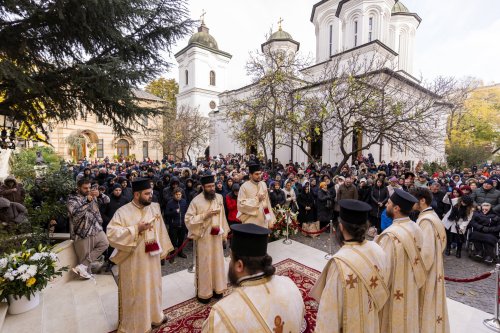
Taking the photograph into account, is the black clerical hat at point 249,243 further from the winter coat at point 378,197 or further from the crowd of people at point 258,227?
the winter coat at point 378,197

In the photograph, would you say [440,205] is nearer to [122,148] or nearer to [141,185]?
[141,185]

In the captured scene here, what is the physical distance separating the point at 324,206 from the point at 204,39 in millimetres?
35002

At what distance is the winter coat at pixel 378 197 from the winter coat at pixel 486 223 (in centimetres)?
216

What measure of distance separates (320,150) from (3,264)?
20.9m

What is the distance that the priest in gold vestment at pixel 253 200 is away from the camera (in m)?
5.76

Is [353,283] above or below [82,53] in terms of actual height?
below

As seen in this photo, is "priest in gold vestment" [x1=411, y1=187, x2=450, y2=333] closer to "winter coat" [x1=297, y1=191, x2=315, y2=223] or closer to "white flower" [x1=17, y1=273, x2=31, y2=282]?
"white flower" [x1=17, y1=273, x2=31, y2=282]

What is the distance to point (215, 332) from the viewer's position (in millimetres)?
1604

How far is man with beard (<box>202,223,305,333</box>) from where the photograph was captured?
1.62m

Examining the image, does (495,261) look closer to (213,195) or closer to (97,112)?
(213,195)

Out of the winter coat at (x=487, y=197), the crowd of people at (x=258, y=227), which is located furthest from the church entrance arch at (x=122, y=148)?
the winter coat at (x=487, y=197)

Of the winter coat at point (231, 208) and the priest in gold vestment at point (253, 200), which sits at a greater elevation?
the priest in gold vestment at point (253, 200)

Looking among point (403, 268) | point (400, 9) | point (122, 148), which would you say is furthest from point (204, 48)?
point (403, 268)

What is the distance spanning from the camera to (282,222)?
26.8 ft
